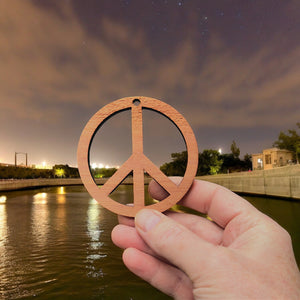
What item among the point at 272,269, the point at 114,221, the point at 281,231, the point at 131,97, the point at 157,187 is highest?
the point at 131,97

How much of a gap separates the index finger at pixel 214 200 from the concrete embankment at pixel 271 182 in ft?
89.2

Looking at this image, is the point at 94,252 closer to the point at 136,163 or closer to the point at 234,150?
the point at 136,163

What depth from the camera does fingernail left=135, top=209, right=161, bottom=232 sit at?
245 cm

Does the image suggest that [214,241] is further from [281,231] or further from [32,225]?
[32,225]

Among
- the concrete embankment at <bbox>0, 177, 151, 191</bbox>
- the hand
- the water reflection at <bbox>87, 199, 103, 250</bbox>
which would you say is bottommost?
the water reflection at <bbox>87, 199, 103, 250</bbox>

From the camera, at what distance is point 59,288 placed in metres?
8.37

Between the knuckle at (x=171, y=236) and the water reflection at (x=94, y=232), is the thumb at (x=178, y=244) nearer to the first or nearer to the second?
the knuckle at (x=171, y=236)

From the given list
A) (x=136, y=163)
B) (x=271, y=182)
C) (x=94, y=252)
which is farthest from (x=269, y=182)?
(x=136, y=163)

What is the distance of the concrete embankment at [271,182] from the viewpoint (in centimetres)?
2652

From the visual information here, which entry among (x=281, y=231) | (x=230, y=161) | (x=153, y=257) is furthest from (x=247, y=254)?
(x=230, y=161)

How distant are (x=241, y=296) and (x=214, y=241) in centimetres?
115

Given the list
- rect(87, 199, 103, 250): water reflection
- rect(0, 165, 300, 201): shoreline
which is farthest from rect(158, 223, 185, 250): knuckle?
rect(0, 165, 300, 201): shoreline

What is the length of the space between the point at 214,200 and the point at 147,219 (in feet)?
3.18

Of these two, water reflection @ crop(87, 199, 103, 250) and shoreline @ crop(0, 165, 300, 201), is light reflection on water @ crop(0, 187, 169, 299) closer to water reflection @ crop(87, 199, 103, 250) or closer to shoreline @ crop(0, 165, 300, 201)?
water reflection @ crop(87, 199, 103, 250)
